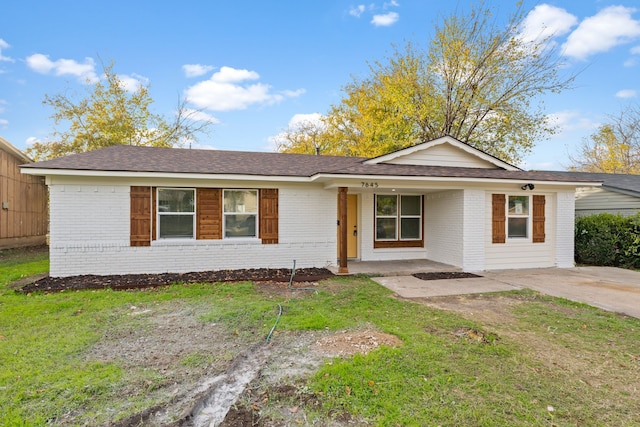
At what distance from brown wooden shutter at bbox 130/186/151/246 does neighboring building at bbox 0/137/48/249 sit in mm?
10275

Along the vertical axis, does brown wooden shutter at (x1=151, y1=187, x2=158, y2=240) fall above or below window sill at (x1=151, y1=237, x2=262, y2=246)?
above

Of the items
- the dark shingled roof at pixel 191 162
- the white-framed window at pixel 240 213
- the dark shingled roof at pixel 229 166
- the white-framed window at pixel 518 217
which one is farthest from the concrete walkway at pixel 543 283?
the dark shingled roof at pixel 191 162

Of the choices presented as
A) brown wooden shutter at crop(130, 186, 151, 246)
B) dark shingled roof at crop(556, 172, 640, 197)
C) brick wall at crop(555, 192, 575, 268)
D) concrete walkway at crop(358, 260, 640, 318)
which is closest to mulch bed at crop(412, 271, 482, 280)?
concrete walkway at crop(358, 260, 640, 318)

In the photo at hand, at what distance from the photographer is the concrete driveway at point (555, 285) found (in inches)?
248

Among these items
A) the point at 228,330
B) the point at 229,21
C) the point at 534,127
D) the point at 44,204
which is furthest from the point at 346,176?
the point at 44,204

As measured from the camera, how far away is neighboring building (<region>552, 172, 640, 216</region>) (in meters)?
12.3

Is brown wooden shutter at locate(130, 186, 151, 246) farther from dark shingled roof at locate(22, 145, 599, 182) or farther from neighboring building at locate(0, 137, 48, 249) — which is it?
neighboring building at locate(0, 137, 48, 249)

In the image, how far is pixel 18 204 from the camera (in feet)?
49.1

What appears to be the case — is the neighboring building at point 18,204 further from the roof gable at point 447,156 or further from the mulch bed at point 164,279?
the roof gable at point 447,156

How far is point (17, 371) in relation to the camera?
130 inches

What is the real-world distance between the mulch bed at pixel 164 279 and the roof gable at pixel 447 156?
4.04 meters

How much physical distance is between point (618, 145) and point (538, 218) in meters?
22.9

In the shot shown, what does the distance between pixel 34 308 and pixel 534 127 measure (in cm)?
2214

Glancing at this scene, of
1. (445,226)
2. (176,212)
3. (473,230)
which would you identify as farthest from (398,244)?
(176,212)
